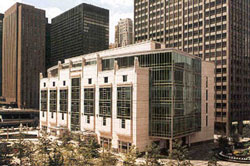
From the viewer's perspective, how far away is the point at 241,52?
4769 inches

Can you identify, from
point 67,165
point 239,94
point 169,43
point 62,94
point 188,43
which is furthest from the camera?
point 169,43

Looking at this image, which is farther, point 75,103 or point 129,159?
point 75,103

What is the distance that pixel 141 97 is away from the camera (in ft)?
232

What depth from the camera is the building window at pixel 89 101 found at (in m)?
83.4

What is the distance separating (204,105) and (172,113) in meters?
23.8

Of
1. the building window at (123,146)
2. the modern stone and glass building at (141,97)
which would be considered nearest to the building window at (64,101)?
the modern stone and glass building at (141,97)

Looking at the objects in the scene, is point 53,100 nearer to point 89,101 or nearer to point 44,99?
point 44,99

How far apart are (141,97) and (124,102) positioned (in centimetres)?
508

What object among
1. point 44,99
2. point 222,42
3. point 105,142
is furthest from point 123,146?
point 222,42

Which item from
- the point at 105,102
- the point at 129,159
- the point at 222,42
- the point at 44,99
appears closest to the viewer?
the point at 129,159

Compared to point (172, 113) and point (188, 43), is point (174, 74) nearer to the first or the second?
point (172, 113)

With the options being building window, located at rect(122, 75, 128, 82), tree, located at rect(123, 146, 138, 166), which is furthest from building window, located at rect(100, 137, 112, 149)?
tree, located at rect(123, 146, 138, 166)

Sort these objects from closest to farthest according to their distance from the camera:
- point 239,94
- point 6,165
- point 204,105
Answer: point 6,165 → point 204,105 → point 239,94

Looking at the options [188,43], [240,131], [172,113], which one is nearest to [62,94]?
[172,113]
